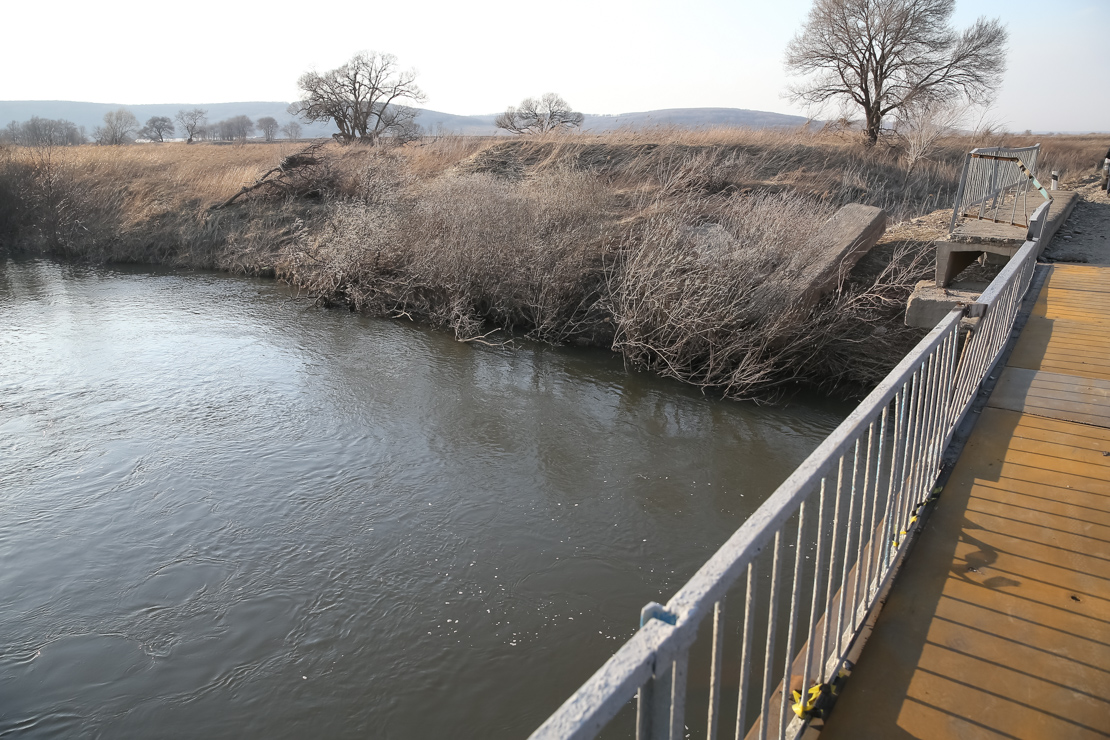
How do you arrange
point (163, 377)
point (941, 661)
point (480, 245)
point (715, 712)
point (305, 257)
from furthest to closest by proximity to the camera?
1. point (305, 257)
2. point (480, 245)
3. point (163, 377)
4. point (941, 661)
5. point (715, 712)

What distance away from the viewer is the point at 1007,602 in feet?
9.41

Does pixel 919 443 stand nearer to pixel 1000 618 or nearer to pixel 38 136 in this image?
pixel 1000 618

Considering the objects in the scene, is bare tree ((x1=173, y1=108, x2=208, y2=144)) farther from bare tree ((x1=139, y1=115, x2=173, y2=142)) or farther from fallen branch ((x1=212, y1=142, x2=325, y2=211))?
fallen branch ((x1=212, y1=142, x2=325, y2=211))

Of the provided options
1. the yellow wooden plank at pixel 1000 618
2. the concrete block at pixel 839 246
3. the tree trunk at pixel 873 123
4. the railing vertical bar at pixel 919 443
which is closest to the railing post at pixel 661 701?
the yellow wooden plank at pixel 1000 618

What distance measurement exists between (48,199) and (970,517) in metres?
25.8

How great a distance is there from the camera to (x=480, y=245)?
12.8 metres

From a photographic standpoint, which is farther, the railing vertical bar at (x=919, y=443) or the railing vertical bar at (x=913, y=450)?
the railing vertical bar at (x=919, y=443)

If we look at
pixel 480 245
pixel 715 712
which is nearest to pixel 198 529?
pixel 715 712

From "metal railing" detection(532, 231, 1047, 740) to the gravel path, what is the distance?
244 inches

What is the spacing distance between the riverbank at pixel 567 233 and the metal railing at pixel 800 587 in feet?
13.8

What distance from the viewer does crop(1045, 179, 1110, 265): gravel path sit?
34.8 feet

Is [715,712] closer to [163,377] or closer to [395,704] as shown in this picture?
[395,704]

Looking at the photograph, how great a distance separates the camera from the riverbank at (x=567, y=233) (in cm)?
1009

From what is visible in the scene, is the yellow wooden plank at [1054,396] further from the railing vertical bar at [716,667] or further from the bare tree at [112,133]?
the bare tree at [112,133]
